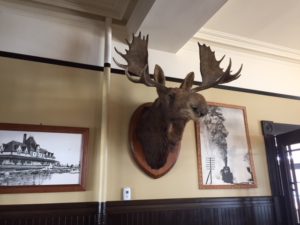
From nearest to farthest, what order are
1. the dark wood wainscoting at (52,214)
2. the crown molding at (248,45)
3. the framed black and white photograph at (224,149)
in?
the dark wood wainscoting at (52,214)
the framed black and white photograph at (224,149)
the crown molding at (248,45)

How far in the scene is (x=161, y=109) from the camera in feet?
6.54

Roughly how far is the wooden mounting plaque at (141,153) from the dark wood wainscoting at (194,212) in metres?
0.25

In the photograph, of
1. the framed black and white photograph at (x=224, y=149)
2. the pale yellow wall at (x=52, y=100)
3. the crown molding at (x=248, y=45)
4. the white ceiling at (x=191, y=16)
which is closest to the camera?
the pale yellow wall at (x=52, y=100)

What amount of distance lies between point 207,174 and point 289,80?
5.89 ft

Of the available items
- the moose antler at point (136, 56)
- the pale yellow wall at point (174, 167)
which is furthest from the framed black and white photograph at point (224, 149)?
the moose antler at point (136, 56)

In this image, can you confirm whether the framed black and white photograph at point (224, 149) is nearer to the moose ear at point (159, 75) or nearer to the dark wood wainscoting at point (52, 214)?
the moose ear at point (159, 75)

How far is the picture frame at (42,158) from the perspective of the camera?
185 cm

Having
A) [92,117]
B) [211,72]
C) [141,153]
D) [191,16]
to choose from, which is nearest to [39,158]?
[92,117]

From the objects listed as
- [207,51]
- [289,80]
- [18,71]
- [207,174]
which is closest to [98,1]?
[18,71]

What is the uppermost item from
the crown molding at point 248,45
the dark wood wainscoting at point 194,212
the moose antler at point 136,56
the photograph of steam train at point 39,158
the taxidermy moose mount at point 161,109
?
the crown molding at point 248,45

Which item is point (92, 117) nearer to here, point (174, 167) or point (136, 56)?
point (136, 56)

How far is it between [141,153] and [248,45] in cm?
184

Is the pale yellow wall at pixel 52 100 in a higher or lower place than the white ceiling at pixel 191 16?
lower

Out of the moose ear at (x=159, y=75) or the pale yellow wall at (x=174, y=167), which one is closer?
the moose ear at (x=159, y=75)
